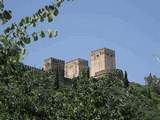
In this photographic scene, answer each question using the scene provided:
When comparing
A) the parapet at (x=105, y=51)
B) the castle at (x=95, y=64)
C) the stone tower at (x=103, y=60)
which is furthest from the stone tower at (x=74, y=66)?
the parapet at (x=105, y=51)

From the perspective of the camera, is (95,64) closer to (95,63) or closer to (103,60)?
(95,63)

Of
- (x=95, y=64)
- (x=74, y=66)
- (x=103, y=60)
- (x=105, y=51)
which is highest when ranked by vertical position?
(x=105, y=51)

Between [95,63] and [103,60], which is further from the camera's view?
[95,63]

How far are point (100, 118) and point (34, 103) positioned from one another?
6161mm

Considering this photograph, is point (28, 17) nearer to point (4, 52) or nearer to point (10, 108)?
point (4, 52)

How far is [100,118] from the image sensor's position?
33.6 metres

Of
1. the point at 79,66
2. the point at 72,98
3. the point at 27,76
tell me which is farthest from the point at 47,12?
the point at 79,66

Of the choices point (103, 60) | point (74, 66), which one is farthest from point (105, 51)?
point (74, 66)

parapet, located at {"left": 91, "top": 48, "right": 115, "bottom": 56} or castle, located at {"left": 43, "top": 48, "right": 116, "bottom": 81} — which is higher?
parapet, located at {"left": 91, "top": 48, "right": 115, "bottom": 56}

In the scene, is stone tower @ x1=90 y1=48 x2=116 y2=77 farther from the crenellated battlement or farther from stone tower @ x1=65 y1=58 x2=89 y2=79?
stone tower @ x1=65 y1=58 x2=89 y2=79

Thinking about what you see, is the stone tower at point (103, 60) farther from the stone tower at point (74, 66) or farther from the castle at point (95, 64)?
the stone tower at point (74, 66)

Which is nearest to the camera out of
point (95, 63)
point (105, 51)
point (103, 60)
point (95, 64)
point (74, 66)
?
point (74, 66)

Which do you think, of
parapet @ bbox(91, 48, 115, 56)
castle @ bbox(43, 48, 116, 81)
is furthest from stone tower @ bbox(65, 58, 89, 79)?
parapet @ bbox(91, 48, 115, 56)

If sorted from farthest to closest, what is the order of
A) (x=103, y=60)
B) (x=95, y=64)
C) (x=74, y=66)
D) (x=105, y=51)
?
(x=95, y=64) < (x=105, y=51) < (x=103, y=60) < (x=74, y=66)
